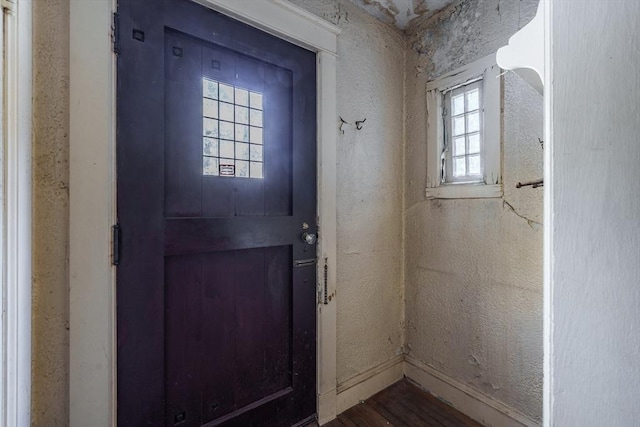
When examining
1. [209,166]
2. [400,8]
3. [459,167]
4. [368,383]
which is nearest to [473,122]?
[459,167]

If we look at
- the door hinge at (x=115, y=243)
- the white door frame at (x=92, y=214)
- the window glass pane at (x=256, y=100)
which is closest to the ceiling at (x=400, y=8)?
the window glass pane at (x=256, y=100)

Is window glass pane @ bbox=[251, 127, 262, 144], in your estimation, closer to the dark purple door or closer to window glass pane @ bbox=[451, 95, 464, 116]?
the dark purple door

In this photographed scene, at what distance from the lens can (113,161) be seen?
1.00 m

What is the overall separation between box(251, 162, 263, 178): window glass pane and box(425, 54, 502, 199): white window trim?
111cm

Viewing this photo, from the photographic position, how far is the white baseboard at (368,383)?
1642 millimetres

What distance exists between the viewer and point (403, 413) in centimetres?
161

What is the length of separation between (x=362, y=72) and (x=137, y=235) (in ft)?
5.06

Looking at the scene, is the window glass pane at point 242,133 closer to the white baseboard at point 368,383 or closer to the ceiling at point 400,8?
the ceiling at point 400,8

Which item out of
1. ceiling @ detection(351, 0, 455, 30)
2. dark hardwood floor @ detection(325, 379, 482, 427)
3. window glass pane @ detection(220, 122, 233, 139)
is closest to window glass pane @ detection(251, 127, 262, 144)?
window glass pane @ detection(220, 122, 233, 139)

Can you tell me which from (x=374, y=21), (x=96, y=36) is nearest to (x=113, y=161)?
(x=96, y=36)

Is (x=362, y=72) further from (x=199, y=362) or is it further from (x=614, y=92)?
(x=199, y=362)

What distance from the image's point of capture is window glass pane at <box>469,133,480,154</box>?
5.37 ft

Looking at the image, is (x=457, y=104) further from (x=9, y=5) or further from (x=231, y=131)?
(x=9, y=5)

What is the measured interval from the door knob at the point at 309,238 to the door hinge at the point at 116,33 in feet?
3.56
